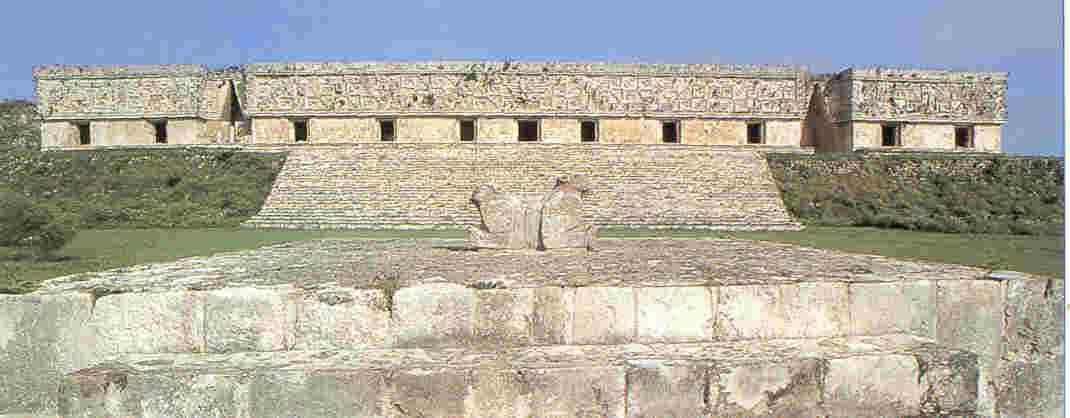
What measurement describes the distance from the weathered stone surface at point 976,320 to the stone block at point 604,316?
6.80ft

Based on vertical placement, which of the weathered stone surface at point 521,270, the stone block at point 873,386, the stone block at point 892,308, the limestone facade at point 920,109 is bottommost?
the stone block at point 873,386

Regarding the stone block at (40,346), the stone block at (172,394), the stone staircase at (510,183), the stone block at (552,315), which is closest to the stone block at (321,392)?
the stone block at (172,394)

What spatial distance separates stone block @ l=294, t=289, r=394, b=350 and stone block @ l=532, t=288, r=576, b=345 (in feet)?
2.73

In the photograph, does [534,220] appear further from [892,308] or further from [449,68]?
[449,68]

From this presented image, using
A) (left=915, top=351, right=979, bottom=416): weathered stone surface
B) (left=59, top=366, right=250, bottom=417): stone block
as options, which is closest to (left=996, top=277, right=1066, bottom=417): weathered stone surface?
(left=915, top=351, right=979, bottom=416): weathered stone surface

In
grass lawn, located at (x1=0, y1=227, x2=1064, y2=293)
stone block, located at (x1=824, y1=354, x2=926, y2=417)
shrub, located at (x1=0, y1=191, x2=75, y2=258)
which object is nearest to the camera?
stone block, located at (x1=824, y1=354, x2=926, y2=417)

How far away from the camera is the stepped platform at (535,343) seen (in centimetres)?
345

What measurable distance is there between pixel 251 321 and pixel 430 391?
122 cm

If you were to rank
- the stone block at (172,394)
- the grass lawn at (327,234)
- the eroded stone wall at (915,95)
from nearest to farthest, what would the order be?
the stone block at (172,394)
the grass lawn at (327,234)
the eroded stone wall at (915,95)

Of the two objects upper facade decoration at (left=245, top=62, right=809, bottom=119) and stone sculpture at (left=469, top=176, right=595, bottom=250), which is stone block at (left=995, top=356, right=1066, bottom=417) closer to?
stone sculpture at (left=469, top=176, right=595, bottom=250)

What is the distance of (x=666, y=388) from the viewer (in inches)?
140

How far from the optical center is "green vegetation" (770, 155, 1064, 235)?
1745 centimetres

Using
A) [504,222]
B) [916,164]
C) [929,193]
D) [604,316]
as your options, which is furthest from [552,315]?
[916,164]

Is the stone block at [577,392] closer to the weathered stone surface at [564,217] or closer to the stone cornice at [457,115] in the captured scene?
the weathered stone surface at [564,217]
